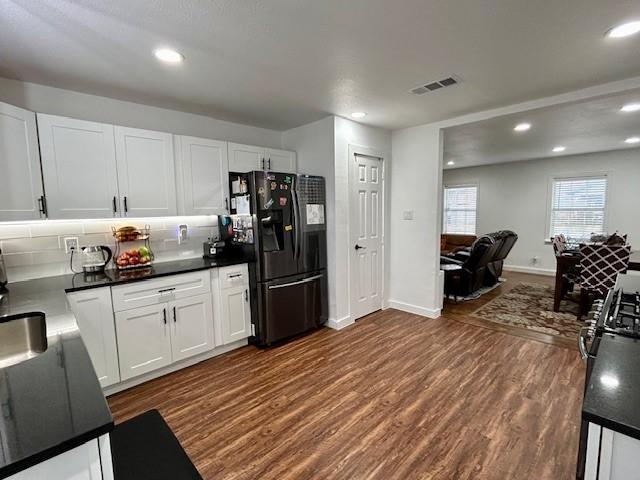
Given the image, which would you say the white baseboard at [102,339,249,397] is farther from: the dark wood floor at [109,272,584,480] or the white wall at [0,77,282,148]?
the white wall at [0,77,282,148]

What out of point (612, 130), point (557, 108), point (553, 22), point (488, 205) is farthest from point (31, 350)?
point (488, 205)

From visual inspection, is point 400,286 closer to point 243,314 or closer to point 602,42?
point 243,314

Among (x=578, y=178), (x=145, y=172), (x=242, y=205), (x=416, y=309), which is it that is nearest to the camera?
(x=145, y=172)

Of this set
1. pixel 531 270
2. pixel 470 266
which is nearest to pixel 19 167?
pixel 470 266

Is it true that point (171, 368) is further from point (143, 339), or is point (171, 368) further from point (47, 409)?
point (47, 409)

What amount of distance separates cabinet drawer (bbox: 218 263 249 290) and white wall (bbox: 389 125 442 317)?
2.17 meters

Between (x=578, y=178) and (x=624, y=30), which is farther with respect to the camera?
(x=578, y=178)

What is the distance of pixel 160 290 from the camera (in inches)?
101

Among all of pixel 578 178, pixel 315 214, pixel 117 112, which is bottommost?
pixel 315 214

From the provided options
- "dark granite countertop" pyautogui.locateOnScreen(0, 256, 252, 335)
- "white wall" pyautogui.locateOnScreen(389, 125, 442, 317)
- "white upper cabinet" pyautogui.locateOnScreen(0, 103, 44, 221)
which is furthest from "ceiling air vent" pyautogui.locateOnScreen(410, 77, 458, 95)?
"white upper cabinet" pyautogui.locateOnScreen(0, 103, 44, 221)

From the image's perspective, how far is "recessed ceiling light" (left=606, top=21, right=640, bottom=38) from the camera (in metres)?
1.76

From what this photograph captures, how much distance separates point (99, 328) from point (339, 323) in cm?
234

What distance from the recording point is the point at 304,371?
273 cm

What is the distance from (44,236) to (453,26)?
3.33 metres
